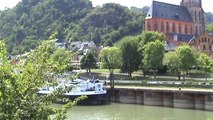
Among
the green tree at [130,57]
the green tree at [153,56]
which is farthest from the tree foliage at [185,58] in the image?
the green tree at [130,57]

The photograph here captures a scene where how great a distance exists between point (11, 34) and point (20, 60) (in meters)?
175

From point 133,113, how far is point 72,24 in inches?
5193

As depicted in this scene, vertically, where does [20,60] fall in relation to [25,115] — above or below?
A: above

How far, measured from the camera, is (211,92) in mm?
46656

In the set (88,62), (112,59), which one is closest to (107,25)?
(88,62)

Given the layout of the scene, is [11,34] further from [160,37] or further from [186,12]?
[160,37]

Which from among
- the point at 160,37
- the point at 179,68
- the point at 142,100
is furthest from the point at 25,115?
the point at 160,37

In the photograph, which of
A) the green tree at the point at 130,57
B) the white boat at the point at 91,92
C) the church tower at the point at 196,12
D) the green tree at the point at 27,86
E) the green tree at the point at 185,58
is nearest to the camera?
the green tree at the point at 27,86

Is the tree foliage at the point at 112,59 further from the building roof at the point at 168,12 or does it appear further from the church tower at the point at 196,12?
the church tower at the point at 196,12

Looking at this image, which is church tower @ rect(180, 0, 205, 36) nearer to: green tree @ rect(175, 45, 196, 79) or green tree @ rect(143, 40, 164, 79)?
green tree @ rect(143, 40, 164, 79)

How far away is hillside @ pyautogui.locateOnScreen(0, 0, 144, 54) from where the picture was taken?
15625 centimetres

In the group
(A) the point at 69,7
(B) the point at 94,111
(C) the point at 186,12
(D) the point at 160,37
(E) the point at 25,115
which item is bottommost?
(B) the point at 94,111

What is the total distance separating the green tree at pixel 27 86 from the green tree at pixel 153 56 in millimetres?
62035

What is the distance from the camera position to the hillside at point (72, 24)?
513 feet
